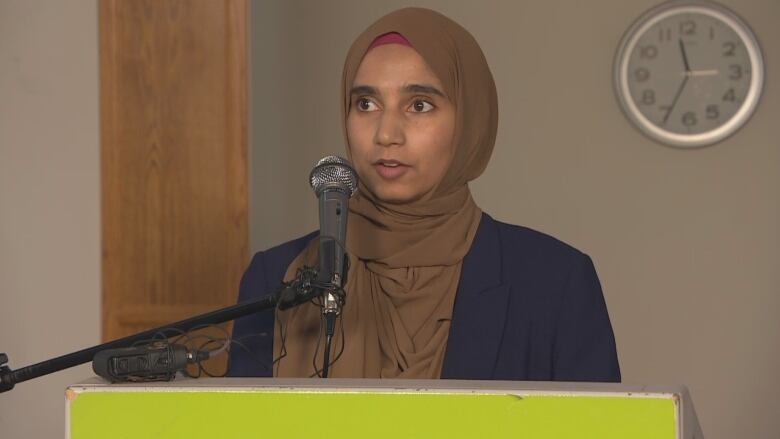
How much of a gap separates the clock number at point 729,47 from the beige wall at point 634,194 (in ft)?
0.36

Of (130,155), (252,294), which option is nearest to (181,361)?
(252,294)

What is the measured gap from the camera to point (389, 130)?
1.69m

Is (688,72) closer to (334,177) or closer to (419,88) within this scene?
(419,88)

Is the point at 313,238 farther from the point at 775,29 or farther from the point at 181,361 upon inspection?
the point at 775,29

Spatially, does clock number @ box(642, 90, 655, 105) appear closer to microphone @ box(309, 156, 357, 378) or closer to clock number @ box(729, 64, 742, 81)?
clock number @ box(729, 64, 742, 81)

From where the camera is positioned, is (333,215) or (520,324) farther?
(520,324)

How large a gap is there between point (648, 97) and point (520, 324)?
10.1 ft

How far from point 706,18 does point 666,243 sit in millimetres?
946

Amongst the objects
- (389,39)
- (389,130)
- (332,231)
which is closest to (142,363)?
(332,231)

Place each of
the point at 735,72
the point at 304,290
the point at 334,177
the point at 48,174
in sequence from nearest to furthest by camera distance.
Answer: the point at 304,290 → the point at 334,177 → the point at 48,174 → the point at 735,72

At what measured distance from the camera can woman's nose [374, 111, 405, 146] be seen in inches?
66.5

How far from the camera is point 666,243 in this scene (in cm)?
456

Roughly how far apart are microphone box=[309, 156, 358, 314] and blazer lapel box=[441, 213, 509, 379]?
45 centimetres

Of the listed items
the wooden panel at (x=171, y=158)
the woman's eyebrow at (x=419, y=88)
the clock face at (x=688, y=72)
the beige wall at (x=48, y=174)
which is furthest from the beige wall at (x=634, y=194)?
the woman's eyebrow at (x=419, y=88)
